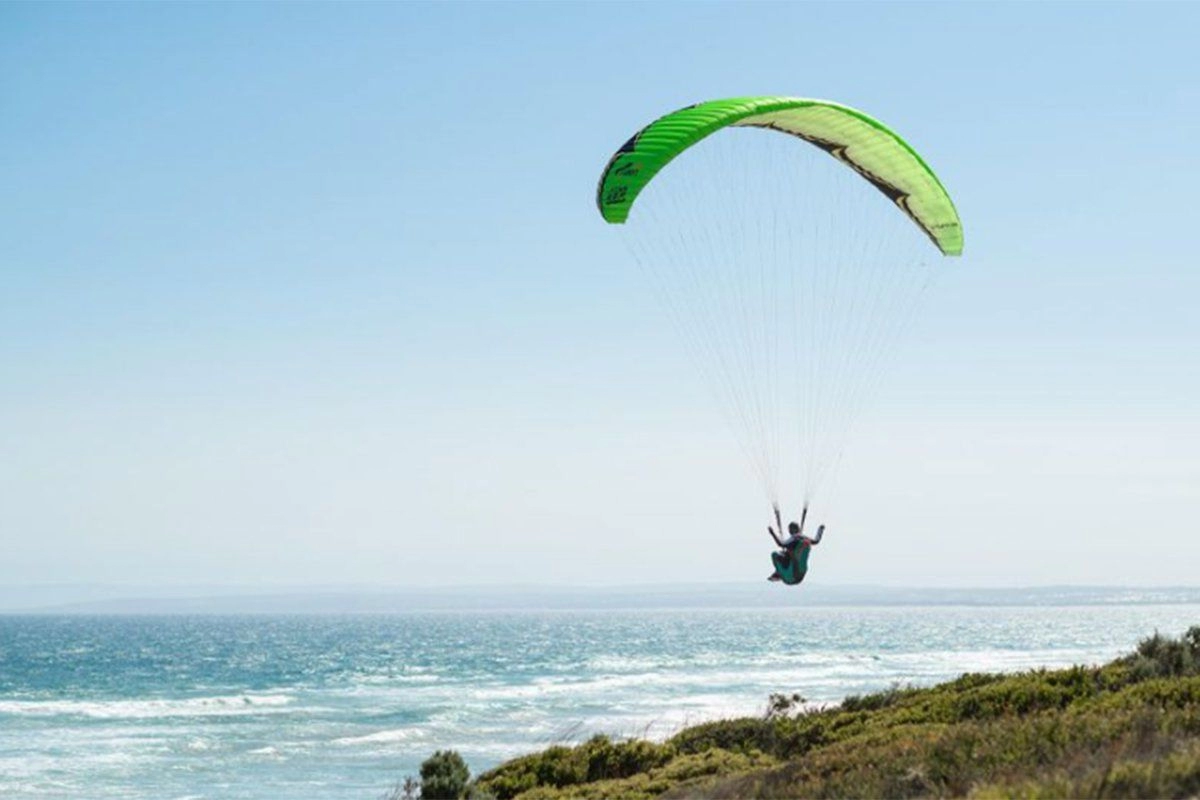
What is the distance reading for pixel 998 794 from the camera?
8734 millimetres

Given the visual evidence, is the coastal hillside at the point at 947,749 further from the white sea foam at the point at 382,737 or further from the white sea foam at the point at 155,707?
the white sea foam at the point at 155,707

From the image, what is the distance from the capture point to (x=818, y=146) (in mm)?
19031

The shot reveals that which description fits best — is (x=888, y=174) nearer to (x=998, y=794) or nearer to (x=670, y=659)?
(x=998, y=794)

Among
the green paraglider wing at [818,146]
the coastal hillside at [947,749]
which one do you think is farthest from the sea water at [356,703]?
the green paraglider wing at [818,146]

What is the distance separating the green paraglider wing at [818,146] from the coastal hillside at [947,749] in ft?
22.6

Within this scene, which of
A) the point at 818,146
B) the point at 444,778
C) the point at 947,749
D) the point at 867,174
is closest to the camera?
the point at 947,749

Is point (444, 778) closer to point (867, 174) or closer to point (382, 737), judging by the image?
point (867, 174)

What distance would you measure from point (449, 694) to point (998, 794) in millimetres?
45120

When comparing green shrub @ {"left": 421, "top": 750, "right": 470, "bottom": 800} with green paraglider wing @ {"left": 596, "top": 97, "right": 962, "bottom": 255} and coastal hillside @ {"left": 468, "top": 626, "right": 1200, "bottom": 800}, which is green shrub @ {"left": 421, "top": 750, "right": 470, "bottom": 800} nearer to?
coastal hillside @ {"left": 468, "top": 626, "right": 1200, "bottom": 800}

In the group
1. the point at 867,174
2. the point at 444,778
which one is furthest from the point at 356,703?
the point at 867,174

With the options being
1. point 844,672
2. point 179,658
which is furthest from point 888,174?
point 179,658

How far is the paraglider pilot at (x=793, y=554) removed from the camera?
55.8 feet

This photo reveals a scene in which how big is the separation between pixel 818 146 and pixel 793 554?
607 centimetres

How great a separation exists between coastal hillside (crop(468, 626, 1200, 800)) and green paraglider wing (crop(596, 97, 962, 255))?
6.89 metres
